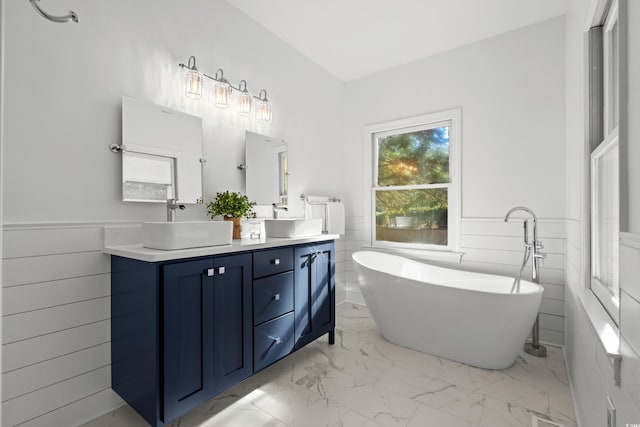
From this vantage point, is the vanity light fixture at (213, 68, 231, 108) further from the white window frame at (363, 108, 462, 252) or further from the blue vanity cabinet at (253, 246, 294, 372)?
the white window frame at (363, 108, 462, 252)

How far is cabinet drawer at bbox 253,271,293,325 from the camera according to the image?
196 centimetres

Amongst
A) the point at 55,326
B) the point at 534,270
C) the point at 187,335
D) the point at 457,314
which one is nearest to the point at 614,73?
the point at 534,270

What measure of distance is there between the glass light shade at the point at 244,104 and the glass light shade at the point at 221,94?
17 cm

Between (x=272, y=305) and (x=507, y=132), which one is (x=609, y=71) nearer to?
(x=507, y=132)

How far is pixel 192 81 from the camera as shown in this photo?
2.13 metres

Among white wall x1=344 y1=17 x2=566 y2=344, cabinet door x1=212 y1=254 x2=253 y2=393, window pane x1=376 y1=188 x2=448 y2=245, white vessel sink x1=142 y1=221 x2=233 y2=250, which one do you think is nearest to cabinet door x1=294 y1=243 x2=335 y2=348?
cabinet door x1=212 y1=254 x2=253 y2=393

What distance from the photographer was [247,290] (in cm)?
190

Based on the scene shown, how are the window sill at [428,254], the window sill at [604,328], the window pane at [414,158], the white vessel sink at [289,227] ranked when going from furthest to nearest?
the window pane at [414,158]
the window sill at [428,254]
the white vessel sink at [289,227]
the window sill at [604,328]

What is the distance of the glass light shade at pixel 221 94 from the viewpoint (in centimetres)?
230

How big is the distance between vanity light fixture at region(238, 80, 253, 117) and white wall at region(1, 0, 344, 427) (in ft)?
1.07

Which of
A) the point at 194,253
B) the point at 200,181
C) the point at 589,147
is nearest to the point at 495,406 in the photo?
the point at 589,147

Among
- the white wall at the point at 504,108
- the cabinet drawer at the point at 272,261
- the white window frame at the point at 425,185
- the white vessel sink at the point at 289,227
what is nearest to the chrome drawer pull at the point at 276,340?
the cabinet drawer at the point at 272,261

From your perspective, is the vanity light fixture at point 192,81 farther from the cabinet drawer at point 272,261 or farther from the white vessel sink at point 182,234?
the cabinet drawer at point 272,261

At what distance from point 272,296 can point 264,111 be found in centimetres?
150
